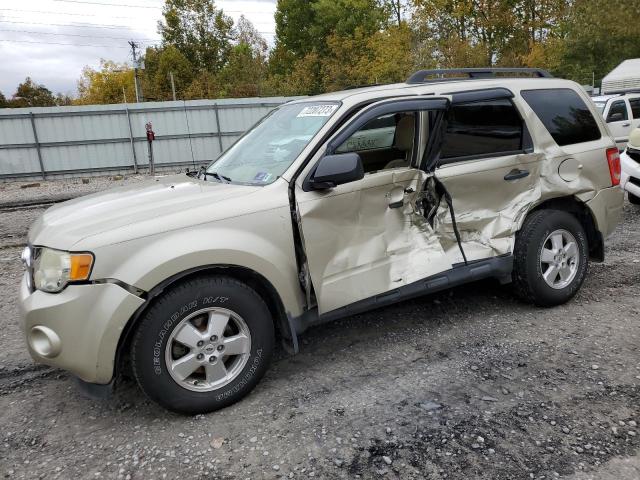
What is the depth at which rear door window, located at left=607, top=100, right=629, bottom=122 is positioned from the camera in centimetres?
1339

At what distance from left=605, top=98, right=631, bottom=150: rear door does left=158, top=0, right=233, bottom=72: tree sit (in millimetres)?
39470

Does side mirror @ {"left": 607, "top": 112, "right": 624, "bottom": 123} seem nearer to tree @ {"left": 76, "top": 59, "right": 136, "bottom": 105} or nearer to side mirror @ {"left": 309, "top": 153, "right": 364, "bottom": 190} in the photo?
side mirror @ {"left": 309, "top": 153, "right": 364, "bottom": 190}

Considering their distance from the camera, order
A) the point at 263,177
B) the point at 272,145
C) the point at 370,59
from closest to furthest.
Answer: the point at 263,177 < the point at 272,145 < the point at 370,59

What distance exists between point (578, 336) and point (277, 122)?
2.80m

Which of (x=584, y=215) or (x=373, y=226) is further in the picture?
(x=584, y=215)

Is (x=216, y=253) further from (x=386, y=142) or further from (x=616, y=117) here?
(x=616, y=117)

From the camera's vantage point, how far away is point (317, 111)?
3703mm

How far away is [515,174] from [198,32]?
48.2m

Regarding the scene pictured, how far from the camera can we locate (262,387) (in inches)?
132

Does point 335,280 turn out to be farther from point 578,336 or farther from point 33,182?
point 33,182

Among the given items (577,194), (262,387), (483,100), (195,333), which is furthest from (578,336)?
(195,333)

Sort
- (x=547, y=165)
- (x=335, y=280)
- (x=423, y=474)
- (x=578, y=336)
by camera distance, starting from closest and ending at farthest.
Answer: (x=423, y=474)
(x=335, y=280)
(x=578, y=336)
(x=547, y=165)

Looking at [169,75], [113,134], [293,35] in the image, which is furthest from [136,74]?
[113,134]

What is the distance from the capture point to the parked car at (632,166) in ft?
25.0
